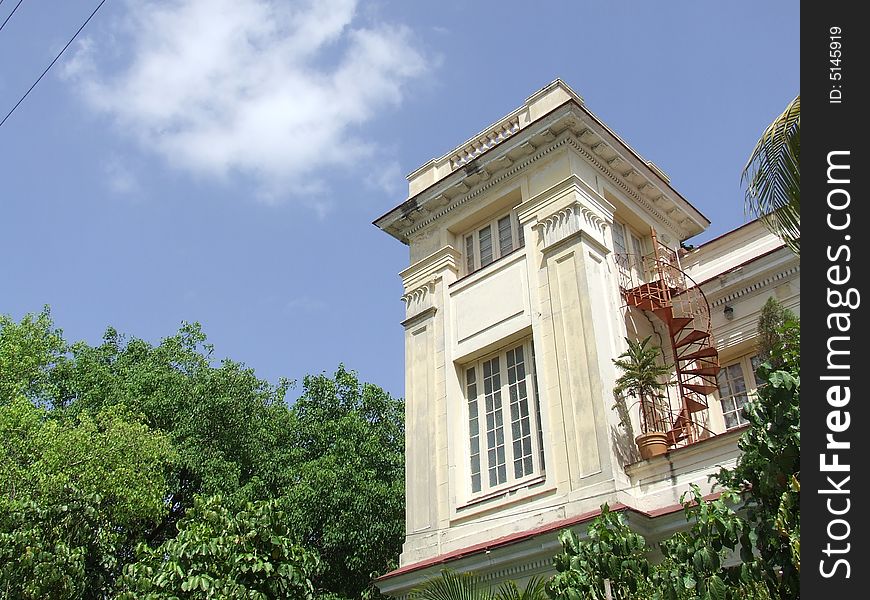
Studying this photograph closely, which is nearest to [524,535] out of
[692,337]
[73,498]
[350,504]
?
[692,337]

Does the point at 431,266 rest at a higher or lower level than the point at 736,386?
higher

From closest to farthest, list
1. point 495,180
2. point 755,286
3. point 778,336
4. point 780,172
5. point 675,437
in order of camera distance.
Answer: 1. point 780,172
2. point 778,336
3. point 675,437
4. point 755,286
5. point 495,180

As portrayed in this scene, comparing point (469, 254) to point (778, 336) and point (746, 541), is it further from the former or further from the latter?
A: point (746, 541)

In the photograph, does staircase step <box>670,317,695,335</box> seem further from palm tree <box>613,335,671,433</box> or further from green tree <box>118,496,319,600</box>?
green tree <box>118,496,319,600</box>

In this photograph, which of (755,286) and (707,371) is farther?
(755,286)

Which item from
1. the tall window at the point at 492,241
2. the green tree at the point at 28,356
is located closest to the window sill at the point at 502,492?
the tall window at the point at 492,241

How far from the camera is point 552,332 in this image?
14352 millimetres

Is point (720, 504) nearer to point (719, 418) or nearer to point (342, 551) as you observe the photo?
point (719, 418)

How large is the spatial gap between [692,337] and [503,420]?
141 inches

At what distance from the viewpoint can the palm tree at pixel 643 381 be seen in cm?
1325

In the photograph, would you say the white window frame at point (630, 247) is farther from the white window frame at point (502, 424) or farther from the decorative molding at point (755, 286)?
the white window frame at point (502, 424)

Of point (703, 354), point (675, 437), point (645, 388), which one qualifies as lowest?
point (675, 437)

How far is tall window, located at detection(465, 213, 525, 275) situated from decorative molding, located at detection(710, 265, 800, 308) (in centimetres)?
373

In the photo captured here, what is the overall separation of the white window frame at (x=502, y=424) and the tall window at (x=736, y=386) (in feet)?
11.1
